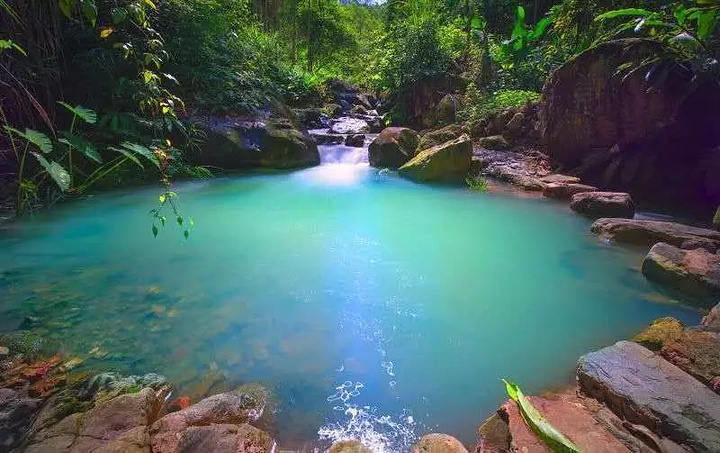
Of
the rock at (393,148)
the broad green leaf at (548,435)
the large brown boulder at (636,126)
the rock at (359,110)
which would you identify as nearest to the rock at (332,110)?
the rock at (359,110)

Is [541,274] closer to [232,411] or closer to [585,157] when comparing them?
[232,411]

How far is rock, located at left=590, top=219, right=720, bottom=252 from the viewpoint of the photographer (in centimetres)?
412

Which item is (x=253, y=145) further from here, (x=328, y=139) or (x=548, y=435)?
(x=548, y=435)

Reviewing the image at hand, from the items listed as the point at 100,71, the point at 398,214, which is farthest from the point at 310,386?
the point at 100,71

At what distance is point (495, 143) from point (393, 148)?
2484 mm

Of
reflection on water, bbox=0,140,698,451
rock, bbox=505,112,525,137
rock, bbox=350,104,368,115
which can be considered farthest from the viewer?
rock, bbox=350,104,368,115

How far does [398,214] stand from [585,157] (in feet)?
13.8

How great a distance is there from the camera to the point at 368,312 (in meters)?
3.21

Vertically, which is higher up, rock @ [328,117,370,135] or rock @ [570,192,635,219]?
rock @ [328,117,370,135]

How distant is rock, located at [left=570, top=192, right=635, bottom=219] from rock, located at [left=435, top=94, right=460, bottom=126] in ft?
19.9

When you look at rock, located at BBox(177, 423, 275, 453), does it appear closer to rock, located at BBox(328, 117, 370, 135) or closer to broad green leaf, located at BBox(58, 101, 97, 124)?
broad green leaf, located at BBox(58, 101, 97, 124)

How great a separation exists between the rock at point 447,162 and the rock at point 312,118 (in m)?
6.00

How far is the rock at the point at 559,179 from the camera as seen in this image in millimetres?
7047

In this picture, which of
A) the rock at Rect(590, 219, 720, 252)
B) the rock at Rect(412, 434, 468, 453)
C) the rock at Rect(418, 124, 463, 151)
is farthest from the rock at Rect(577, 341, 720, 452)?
the rock at Rect(418, 124, 463, 151)
